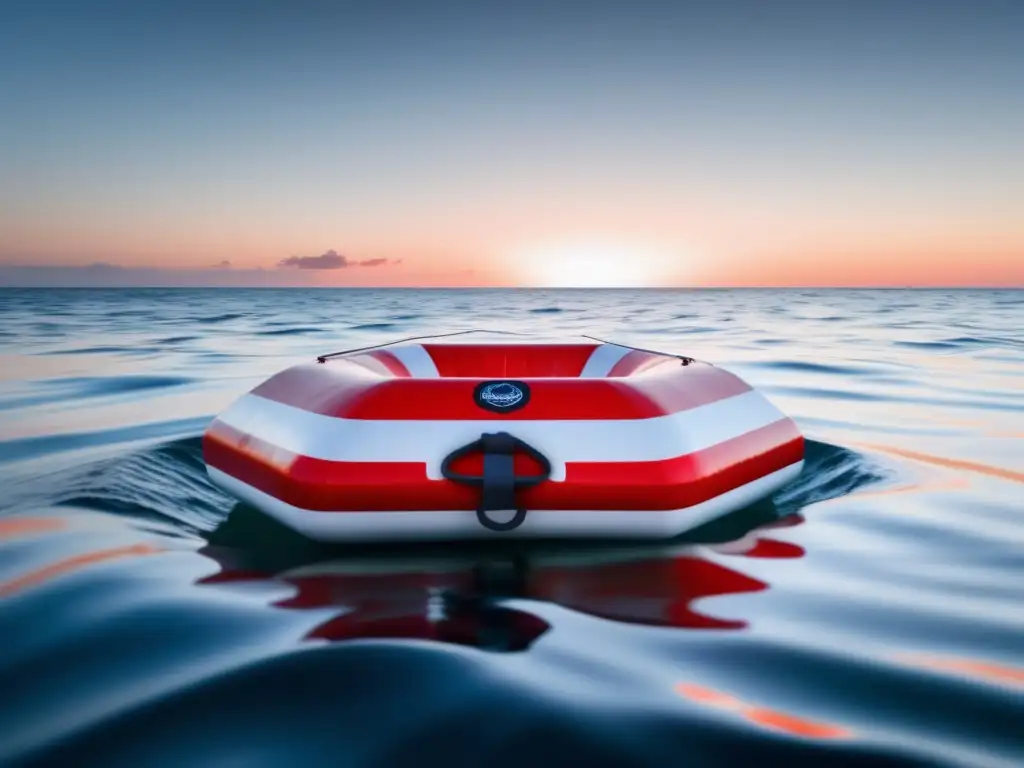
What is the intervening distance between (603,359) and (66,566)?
9.72 ft

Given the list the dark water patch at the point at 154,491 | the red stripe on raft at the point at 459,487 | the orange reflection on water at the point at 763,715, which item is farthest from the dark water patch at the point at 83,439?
the orange reflection on water at the point at 763,715

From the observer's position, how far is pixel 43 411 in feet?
21.3

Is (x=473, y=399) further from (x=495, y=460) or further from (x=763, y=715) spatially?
(x=763, y=715)

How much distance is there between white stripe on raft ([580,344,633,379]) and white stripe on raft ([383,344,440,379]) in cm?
92

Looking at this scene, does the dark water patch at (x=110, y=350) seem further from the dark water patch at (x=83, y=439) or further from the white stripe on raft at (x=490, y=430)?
the white stripe on raft at (x=490, y=430)

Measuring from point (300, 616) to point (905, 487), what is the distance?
3.19 meters

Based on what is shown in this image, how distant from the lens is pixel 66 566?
289 centimetres

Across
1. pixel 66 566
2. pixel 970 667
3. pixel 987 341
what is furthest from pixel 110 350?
pixel 987 341

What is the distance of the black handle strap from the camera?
→ 283 cm

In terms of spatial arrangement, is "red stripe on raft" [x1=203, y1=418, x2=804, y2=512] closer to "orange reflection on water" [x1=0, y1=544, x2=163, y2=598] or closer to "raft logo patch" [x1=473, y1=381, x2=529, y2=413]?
"raft logo patch" [x1=473, y1=381, x2=529, y2=413]

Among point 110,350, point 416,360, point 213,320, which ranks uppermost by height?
point 416,360

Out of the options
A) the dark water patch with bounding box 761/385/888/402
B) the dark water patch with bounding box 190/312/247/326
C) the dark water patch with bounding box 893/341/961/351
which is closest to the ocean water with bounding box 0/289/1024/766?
the dark water patch with bounding box 761/385/888/402

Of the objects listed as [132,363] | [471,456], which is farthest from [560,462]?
[132,363]

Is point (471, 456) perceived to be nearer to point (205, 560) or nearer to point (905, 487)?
point (205, 560)
